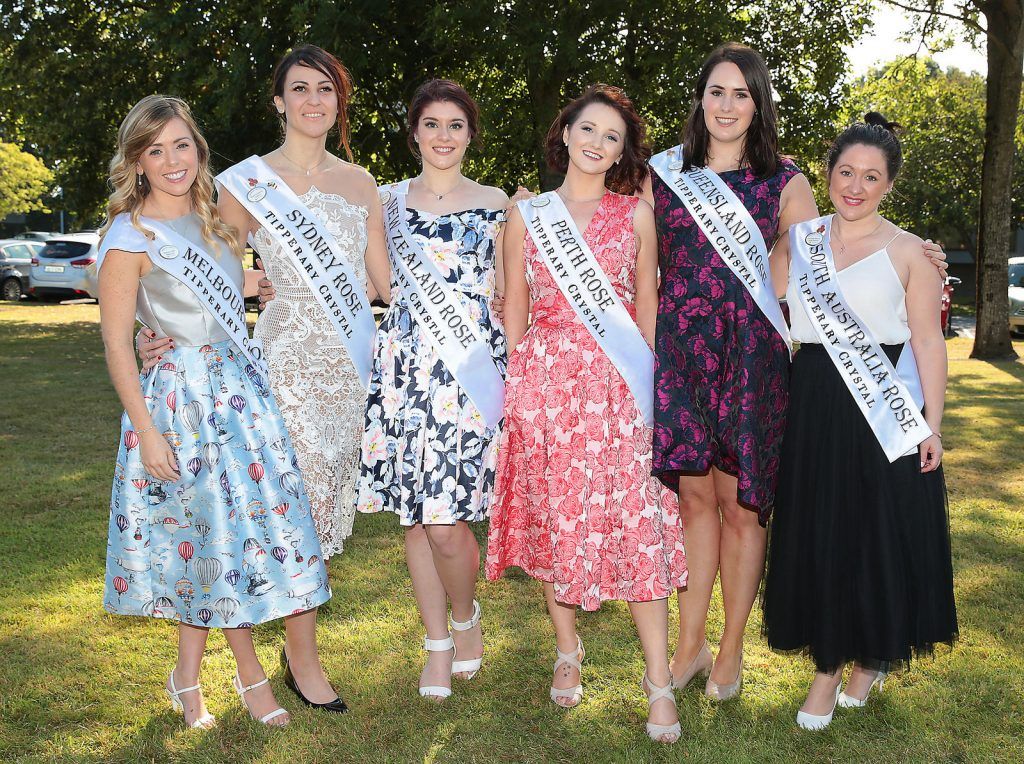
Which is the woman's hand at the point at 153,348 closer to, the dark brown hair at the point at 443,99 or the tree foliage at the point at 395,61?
the dark brown hair at the point at 443,99

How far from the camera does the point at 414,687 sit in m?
3.28

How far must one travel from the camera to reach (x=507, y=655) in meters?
3.54

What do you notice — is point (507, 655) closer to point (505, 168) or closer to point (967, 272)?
point (505, 168)

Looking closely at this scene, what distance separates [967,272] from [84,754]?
32.5 metres

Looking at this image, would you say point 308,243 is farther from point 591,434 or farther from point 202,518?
point 591,434

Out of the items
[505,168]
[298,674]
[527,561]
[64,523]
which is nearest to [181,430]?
[298,674]

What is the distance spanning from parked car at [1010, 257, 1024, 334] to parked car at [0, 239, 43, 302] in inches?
750

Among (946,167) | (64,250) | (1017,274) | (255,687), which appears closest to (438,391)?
(255,687)

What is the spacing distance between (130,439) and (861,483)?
6.97ft

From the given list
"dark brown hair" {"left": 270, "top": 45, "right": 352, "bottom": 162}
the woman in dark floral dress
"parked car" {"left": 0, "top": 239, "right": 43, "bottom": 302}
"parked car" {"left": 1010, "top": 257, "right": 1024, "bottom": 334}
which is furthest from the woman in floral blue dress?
"parked car" {"left": 0, "top": 239, "right": 43, "bottom": 302}

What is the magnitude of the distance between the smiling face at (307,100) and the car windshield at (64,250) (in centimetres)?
1857

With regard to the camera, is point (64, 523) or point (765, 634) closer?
point (765, 634)

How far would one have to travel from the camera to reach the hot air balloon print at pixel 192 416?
9.05 ft

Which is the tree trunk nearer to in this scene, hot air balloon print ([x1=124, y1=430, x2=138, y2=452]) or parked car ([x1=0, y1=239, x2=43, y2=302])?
hot air balloon print ([x1=124, y1=430, x2=138, y2=452])
